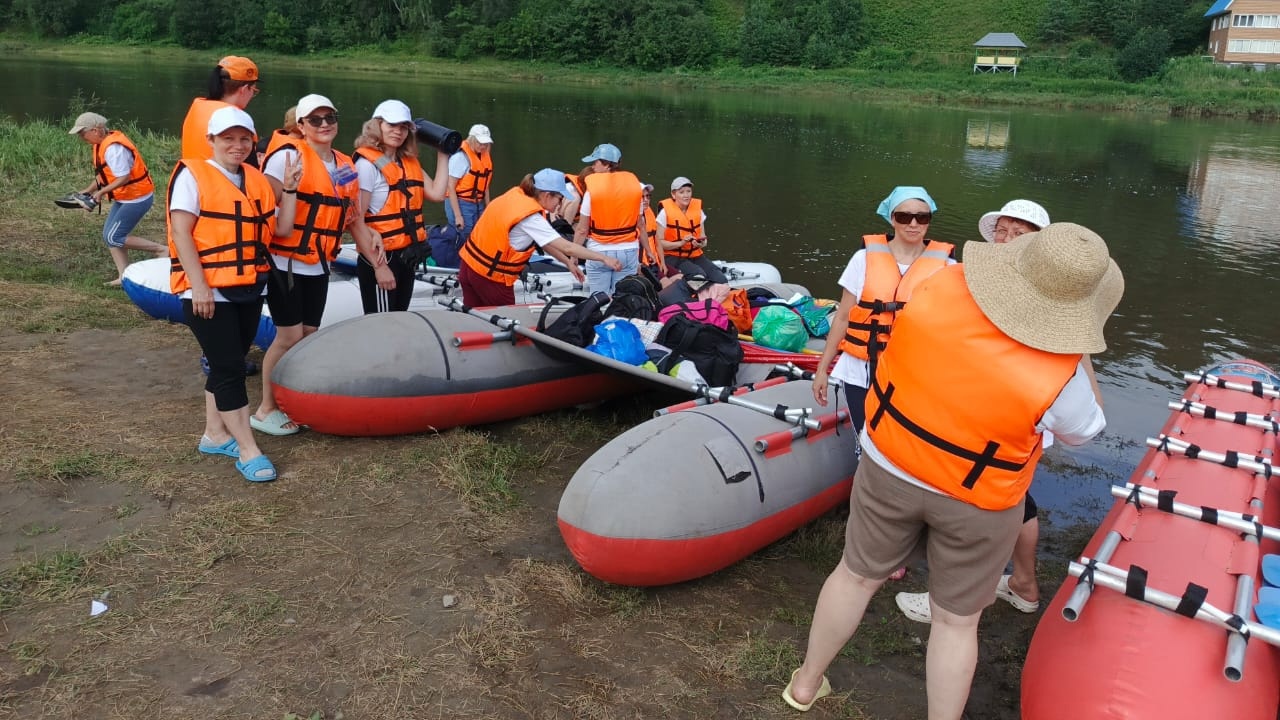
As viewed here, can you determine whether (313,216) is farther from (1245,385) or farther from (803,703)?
(1245,385)

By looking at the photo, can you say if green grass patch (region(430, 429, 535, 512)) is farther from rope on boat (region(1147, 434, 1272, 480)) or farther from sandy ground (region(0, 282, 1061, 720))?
rope on boat (region(1147, 434, 1272, 480))

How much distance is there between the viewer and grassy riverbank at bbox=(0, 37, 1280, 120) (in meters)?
28.0

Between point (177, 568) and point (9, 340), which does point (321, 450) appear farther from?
point (9, 340)

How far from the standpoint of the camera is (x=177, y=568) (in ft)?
9.63

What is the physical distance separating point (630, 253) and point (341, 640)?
146 inches

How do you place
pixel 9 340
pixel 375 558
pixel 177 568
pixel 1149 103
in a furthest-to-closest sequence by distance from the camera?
pixel 1149 103, pixel 9 340, pixel 375 558, pixel 177 568

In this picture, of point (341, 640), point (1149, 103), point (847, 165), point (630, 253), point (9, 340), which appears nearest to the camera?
point (341, 640)

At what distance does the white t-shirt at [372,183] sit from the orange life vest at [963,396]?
10.9 feet

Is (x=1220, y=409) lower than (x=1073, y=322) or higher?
lower

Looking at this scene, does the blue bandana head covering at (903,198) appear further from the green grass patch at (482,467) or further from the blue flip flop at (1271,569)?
the green grass patch at (482,467)

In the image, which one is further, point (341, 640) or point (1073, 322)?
point (341, 640)

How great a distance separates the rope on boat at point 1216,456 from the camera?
3.15 m

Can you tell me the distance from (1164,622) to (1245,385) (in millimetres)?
2678

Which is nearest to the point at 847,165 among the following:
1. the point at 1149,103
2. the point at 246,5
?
the point at 1149,103
